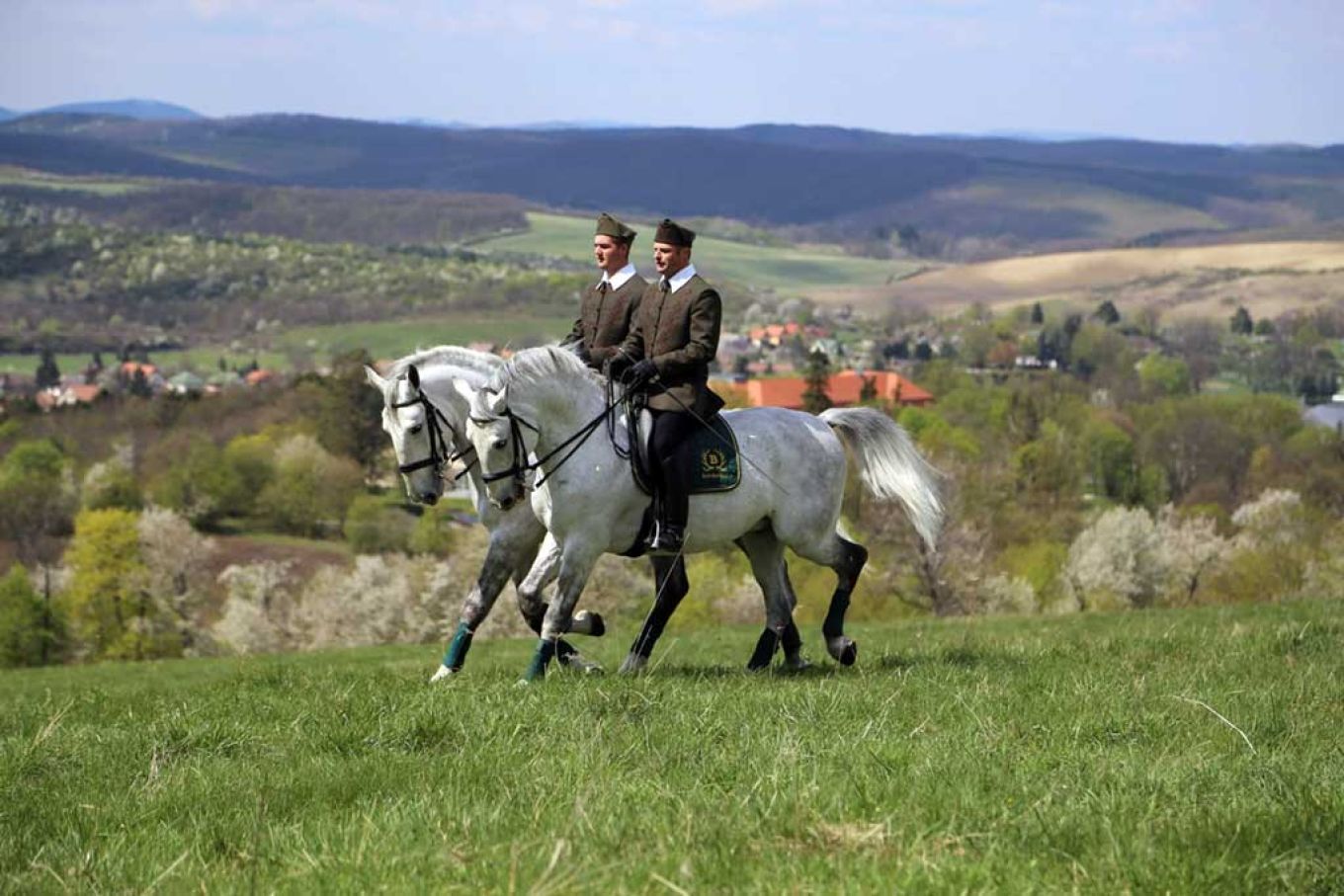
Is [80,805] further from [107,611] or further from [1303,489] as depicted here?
[1303,489]

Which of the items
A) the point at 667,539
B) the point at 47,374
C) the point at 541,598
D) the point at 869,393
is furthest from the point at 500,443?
the point at 47,374

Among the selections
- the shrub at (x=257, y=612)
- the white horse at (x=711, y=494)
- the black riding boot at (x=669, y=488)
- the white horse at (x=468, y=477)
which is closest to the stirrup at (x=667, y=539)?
the black riding boot at (x=669, y=488)

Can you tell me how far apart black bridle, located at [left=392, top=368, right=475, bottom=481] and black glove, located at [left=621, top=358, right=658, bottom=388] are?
5.78 feet

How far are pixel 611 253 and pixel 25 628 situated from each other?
215 ft

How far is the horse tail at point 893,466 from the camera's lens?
1499cm

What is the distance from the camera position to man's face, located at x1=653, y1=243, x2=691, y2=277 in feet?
46.2

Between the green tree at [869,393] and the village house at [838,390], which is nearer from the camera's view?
the green tree at [869,393]

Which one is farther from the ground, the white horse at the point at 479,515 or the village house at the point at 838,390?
the white horse at the point at 479,515

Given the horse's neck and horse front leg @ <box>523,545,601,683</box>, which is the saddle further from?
horse front leg @ <box>523,545,601,683</box>

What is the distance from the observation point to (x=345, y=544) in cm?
10169

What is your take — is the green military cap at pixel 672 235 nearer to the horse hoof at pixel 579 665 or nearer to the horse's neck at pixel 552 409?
the horse's neck at pixel 552 409

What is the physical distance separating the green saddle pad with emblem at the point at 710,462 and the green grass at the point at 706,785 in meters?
1.91

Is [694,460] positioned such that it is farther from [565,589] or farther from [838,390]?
[838,390]

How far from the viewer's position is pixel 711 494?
45.5 feet
